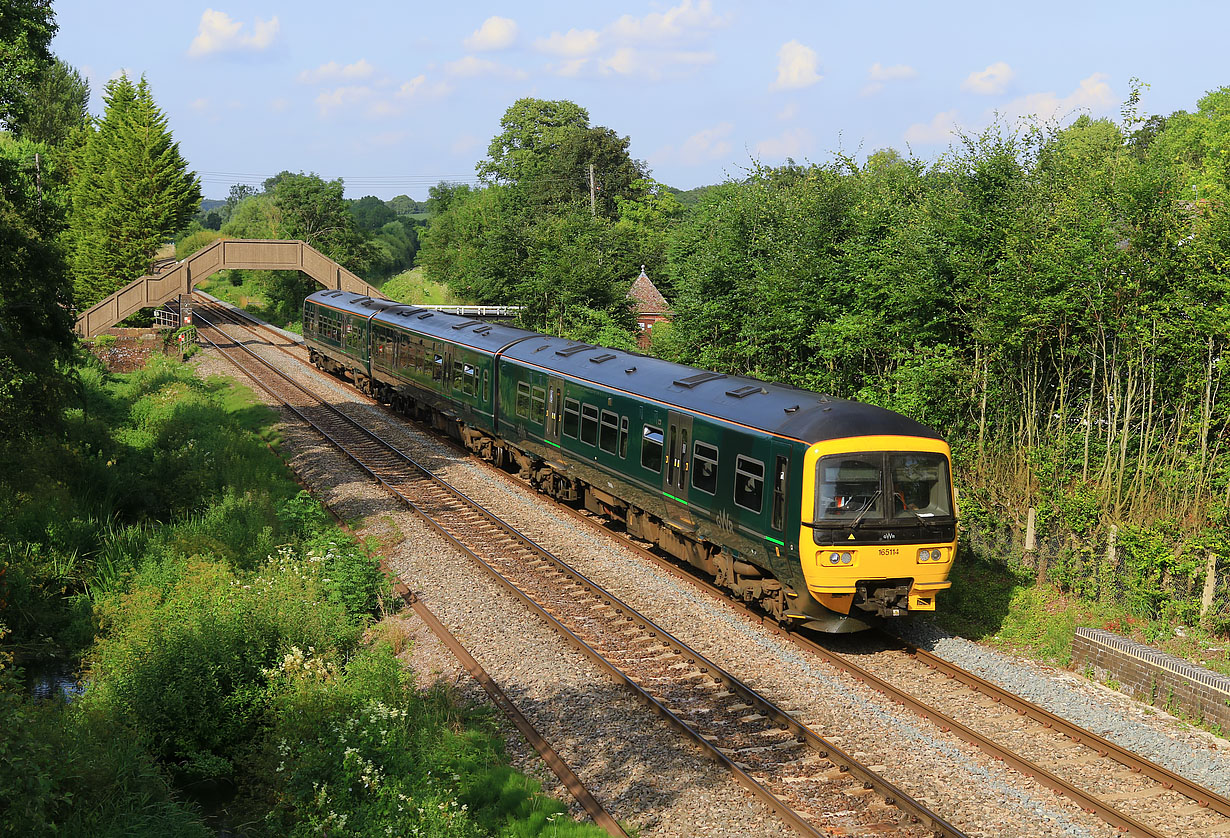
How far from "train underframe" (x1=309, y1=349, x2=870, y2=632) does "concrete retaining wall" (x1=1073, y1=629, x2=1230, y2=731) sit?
2.77 m

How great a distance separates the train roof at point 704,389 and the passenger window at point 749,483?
0.51 m

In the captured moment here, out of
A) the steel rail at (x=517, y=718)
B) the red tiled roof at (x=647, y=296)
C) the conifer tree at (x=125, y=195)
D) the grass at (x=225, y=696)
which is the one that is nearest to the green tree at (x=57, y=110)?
the conifer tree at (x=125, y=195)

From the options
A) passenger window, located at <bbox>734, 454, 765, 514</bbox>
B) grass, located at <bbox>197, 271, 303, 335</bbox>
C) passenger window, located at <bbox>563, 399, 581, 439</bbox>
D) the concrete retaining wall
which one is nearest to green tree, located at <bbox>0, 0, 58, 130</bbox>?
passenger window, located at <bbox>563, 399, 581, 439</bbox>

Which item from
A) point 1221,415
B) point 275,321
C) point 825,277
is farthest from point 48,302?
point 275,321

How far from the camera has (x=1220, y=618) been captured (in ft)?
40.4

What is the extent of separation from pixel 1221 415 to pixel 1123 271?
8.24 ft

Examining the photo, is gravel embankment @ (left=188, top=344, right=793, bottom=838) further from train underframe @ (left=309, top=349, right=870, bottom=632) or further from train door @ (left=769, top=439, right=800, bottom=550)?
train door @ (left=769, top=439, right=800, bottom=550)

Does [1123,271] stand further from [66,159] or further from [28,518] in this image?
[66,159]

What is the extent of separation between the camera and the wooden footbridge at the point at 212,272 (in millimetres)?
43594

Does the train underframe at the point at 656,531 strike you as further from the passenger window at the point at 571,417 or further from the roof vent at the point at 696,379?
the roof vent at the point at 696,379

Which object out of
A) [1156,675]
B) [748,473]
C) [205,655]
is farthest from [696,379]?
[205,655]

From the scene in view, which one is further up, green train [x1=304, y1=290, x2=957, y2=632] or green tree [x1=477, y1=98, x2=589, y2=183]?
green tree [x1=477, y1=98, x2=589, y2=183]

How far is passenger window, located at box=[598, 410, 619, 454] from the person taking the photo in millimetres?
16938

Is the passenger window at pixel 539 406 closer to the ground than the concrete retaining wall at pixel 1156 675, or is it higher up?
higher up
